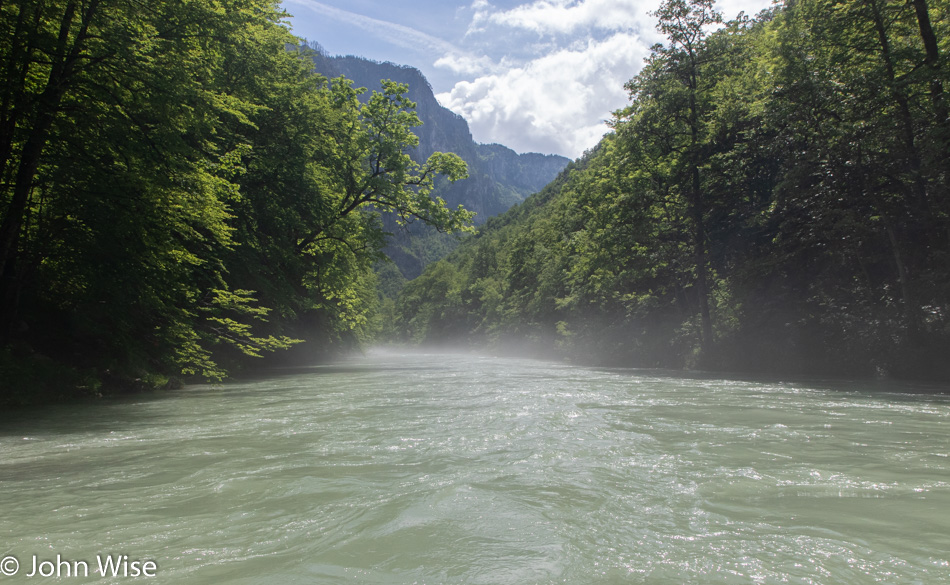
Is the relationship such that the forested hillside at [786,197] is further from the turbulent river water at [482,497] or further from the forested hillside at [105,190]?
the forested hillside at [105,190]

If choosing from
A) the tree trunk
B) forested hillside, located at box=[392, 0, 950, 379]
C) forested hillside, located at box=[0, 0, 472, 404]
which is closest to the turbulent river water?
forested hillside, located at box=[0, 0, 472, 404]

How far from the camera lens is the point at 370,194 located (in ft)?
65.5

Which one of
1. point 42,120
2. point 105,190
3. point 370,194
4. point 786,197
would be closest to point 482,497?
point 105,190

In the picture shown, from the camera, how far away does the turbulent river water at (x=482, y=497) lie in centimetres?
269

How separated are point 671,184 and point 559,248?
17.5m

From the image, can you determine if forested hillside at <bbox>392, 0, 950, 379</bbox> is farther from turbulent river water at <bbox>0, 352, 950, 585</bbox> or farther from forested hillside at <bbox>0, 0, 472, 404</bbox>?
forested hillside at <bbox>0, 0, 472, 404</bbox>

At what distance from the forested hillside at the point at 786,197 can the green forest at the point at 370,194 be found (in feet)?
0.28

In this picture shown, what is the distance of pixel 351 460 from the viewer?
5074mm

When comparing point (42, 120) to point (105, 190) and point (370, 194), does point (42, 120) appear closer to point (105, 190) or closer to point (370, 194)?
point (105, 190)

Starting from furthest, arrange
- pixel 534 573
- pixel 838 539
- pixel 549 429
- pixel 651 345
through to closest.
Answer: pixel 651 345 → pixel 549 429 → pixel 838 539 → pixel 534 573

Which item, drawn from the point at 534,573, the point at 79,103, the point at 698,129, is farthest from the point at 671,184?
the point at 534,573

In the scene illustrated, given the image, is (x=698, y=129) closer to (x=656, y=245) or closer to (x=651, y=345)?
(x=656, y=245)

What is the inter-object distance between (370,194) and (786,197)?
577 inches

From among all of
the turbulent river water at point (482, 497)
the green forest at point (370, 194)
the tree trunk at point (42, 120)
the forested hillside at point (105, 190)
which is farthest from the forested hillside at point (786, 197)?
the tree trunk at point (42, 120)
